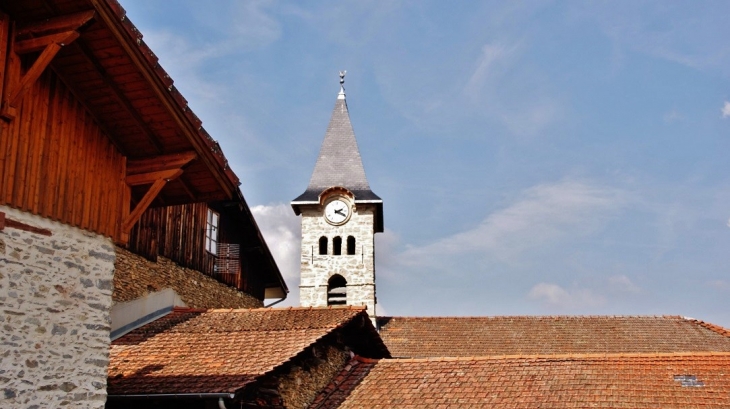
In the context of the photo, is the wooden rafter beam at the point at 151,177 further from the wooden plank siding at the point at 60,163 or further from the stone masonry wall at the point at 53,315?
the stone masonry wall at the point at 53,315

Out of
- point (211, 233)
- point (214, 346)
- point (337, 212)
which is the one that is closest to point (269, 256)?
point (211, 233)

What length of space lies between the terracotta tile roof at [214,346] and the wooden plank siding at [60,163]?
2772 millimetres

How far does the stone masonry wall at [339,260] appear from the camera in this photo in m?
25.9

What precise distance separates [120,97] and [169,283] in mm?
7472

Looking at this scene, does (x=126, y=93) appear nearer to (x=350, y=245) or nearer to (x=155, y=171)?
(x=155, y=171)

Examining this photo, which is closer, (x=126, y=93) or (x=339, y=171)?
(x=126, y=93)

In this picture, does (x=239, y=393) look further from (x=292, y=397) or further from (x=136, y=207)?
(x=136, y=207)

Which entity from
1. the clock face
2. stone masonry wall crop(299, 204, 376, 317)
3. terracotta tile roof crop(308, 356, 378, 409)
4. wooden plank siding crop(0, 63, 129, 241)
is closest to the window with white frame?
terracotta tile roof crop(308, 356, 378, 409)

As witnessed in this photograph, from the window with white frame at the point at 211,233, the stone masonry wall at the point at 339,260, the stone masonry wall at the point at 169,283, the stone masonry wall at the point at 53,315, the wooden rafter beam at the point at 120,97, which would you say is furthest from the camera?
the stone masonry wall at the point at 339,260

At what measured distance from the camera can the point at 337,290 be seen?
26625 mm

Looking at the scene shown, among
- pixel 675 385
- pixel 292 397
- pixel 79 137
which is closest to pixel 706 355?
pixel 675 385

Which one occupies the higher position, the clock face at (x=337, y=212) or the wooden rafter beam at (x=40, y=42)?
the clock face at (x=337, y=212)

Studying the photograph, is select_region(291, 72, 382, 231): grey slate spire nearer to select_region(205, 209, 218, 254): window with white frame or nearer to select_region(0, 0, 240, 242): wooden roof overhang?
select_region(205, 209, 218, 254): window with white frame

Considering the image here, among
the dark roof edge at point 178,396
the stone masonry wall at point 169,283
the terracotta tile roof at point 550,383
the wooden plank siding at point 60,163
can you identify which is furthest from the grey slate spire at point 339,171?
the wooden plank siding at point 60,163
